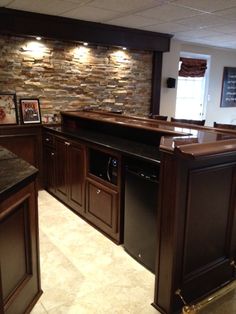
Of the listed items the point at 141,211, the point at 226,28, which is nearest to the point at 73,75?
the point at 226,28

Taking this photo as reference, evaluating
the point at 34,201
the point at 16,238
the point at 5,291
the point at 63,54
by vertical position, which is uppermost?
the point at 63,54

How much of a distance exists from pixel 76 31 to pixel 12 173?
304cm

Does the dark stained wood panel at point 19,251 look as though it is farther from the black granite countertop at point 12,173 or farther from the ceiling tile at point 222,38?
the ceiling tile at point 222,38

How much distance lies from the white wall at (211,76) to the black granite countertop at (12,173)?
4.15 metres

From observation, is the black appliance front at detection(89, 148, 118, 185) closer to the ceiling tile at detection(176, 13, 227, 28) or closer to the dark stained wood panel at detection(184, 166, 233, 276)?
the dark stained wood panel at detection(184, 166, 233, 276)

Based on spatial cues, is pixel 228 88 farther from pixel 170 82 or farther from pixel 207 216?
pixel 207 216

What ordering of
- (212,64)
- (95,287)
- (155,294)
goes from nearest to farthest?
(155,294) < (95,287) < (212,64)

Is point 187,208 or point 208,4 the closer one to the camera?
point 187,208

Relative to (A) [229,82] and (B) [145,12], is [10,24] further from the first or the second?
(A) [229,82]

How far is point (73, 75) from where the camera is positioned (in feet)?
14.7

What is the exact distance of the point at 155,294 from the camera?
2045 mm

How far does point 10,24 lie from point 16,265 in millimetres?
3066

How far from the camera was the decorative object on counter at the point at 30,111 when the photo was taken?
4.08 meters

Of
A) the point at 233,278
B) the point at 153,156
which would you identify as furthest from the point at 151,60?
the point at 233,278
